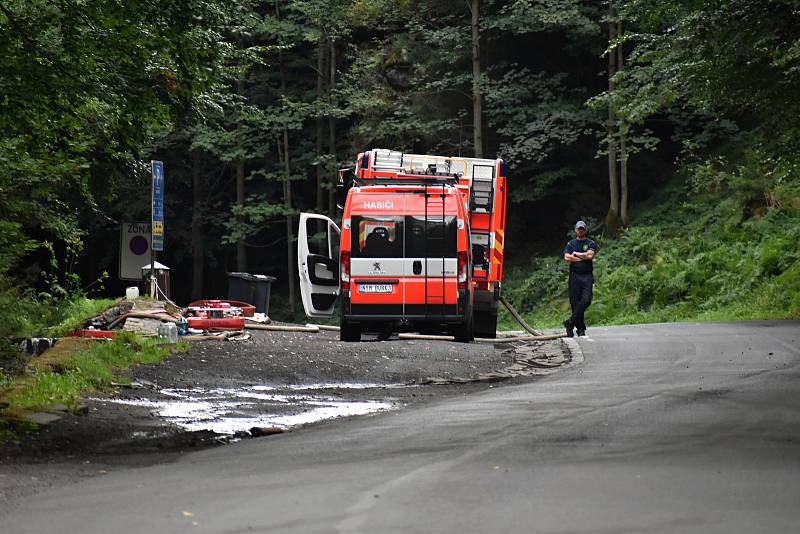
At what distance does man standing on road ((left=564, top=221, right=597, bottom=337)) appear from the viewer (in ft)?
70.7

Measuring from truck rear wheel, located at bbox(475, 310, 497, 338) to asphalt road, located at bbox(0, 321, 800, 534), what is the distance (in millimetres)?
9612

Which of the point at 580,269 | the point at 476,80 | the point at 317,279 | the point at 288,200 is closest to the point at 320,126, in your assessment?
the point at 288,200

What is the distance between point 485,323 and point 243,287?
1015cm

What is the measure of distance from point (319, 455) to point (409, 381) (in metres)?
7.27

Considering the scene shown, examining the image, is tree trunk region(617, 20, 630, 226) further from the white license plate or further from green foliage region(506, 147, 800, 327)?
the white license plate

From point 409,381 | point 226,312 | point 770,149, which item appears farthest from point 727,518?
point 226,312

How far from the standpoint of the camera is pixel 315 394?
49.7 ft

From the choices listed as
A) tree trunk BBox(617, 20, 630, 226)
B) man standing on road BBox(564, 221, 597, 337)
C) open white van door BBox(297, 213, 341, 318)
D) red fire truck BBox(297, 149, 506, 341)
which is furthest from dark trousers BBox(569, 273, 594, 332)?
tree trunk BBox(617, 20, 630, 226)

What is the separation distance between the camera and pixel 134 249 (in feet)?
81.7

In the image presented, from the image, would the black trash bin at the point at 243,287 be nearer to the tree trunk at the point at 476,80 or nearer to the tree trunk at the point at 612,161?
the tree trunk at the point at 476,80

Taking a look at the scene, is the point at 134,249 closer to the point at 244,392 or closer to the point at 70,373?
the point at 70,373

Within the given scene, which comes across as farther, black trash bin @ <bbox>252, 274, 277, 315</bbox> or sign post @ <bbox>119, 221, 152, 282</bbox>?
black trash bin @ <bbox>252, 274, 277, 315</bbox>

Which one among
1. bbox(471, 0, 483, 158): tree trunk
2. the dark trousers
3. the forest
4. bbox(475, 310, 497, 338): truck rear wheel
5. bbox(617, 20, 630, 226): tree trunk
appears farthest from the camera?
bbox(471, 0, 483, 158): tree trunk

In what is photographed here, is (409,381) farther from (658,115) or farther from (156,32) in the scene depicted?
(658,115)
